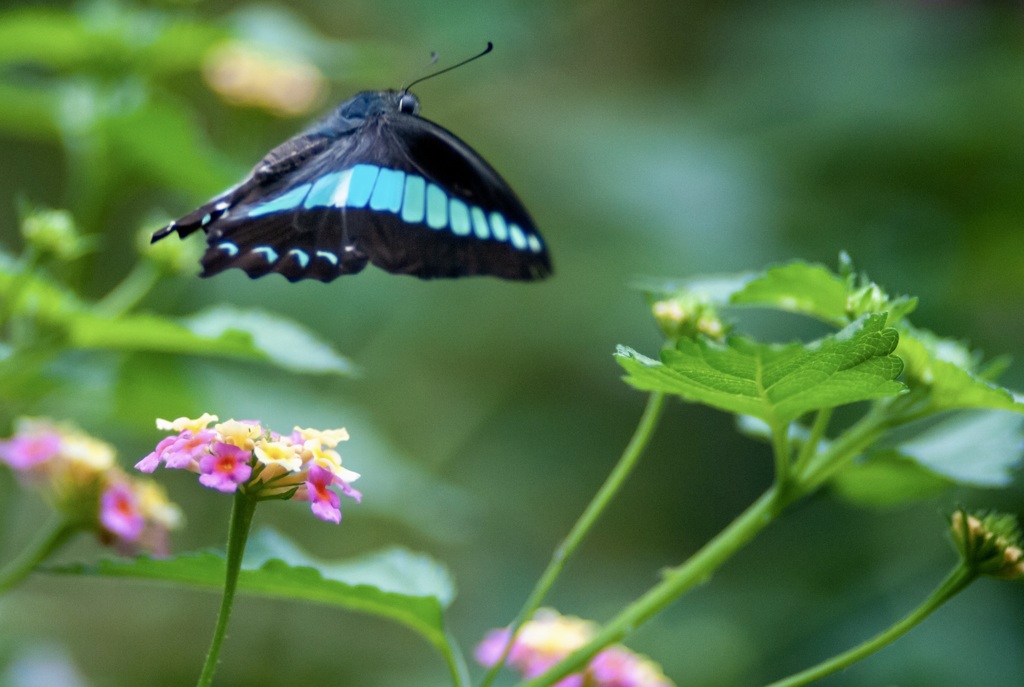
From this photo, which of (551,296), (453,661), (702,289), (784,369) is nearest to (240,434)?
(453,661)

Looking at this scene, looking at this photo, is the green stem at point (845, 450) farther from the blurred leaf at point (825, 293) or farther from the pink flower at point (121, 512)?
the pink flower at point (121, 512)

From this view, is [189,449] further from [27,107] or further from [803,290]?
[27,107]

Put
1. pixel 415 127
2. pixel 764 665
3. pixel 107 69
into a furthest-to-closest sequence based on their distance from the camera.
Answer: pixel 764 665 → pixel 107 69 → pixel 415 127

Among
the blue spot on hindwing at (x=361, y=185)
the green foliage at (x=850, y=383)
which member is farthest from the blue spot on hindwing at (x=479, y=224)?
the green foliage at (x=850, y=383)

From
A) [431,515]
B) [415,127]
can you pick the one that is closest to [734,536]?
[415,127]

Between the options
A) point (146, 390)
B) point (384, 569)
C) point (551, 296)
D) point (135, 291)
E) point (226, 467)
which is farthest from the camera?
point (551, 296)

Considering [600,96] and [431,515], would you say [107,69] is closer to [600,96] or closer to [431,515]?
[431,515]

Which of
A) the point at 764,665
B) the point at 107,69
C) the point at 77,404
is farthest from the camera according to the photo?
the point at 764,665
